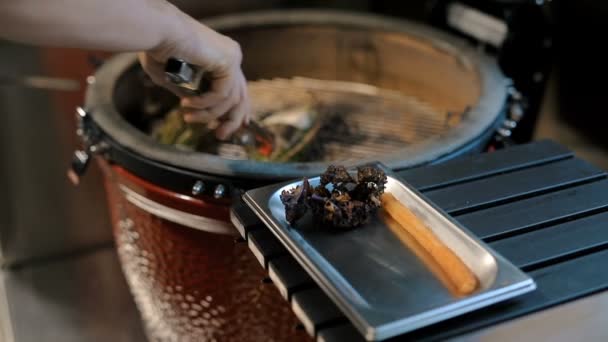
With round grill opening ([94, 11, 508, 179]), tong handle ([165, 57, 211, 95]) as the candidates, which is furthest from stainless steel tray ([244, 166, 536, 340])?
round grill opening ([94, 11, 508, 179])

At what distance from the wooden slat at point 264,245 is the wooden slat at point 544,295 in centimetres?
20

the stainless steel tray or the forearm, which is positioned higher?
the forearm

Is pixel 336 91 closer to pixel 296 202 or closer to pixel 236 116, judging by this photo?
pixel 236 116

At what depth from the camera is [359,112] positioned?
5.15 ft

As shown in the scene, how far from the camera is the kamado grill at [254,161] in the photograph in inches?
43.6

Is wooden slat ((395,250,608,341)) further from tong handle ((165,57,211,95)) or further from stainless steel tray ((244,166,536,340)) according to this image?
tong handle ((165,57,211,95))

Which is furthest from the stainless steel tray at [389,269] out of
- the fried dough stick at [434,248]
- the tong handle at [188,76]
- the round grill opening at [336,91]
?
the round grill opening at [336,91]

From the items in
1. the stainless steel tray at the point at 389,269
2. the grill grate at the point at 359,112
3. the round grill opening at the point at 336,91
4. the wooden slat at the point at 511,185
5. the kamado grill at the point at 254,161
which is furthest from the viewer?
the grill grate at the point at 359,112

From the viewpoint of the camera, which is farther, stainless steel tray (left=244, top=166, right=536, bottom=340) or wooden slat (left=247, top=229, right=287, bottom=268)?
wooden slat (left=247, top=229, right=287, bottom=268)

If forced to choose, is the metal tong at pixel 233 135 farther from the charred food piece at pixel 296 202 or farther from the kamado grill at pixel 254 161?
the charred food piece at pixel 296 202

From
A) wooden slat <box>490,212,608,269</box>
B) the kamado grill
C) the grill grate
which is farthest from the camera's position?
the grill grate

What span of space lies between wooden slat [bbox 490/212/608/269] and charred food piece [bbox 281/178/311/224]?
0.73 feet

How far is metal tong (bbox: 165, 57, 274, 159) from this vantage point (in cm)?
95

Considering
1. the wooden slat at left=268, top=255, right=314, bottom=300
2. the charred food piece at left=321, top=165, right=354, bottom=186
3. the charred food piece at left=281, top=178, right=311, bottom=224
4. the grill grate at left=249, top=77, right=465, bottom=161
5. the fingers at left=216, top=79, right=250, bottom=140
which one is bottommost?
the grill grate at left=249, top=77, right=465, bottom=161
